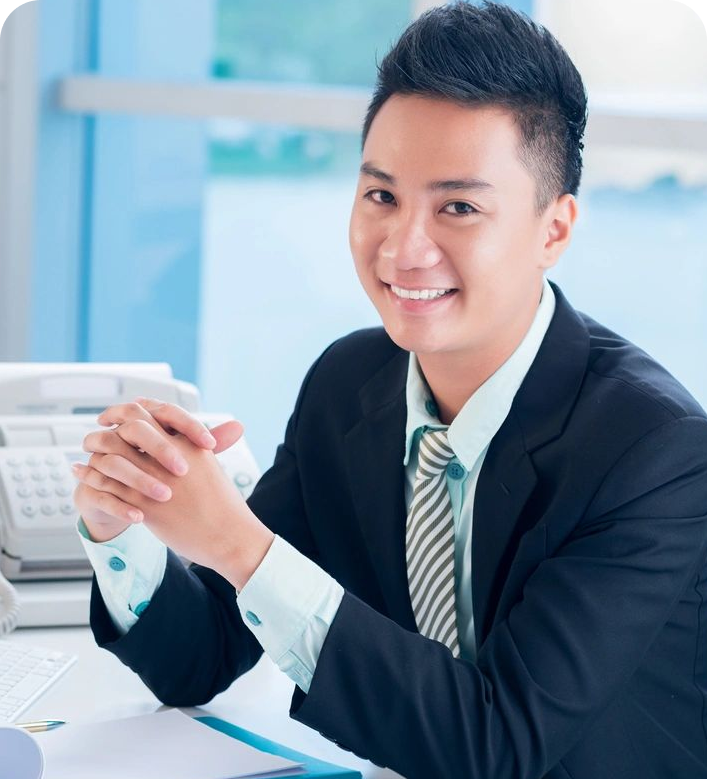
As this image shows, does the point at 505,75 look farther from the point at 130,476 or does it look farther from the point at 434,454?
the point at 130,476

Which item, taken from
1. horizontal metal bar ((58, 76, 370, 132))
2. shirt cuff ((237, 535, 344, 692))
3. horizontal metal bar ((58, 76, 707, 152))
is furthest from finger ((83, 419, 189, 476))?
horizontal metal bar ((58, 76, 370, 132))

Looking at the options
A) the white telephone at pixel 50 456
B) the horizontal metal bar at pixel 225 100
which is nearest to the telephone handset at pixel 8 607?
the white telephone at pixel 50 456

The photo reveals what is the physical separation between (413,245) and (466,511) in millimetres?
338

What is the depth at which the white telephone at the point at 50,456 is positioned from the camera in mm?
1855

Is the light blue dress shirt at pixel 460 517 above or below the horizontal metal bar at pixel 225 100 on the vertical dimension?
below

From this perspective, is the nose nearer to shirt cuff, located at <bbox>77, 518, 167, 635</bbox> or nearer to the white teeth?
the white teeth

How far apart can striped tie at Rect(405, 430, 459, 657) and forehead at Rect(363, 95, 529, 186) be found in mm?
334

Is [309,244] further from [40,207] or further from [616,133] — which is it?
[616,133]

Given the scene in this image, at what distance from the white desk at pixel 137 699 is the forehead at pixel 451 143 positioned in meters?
0.66

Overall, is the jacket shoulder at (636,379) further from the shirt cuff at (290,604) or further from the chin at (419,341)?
the shirt cuff at (290,604)

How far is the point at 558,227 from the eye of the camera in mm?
1571

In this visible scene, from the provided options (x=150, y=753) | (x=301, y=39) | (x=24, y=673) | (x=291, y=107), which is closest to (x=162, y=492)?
(x=150, y=753)

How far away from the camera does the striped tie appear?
156cm

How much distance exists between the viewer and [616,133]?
9.67ft
